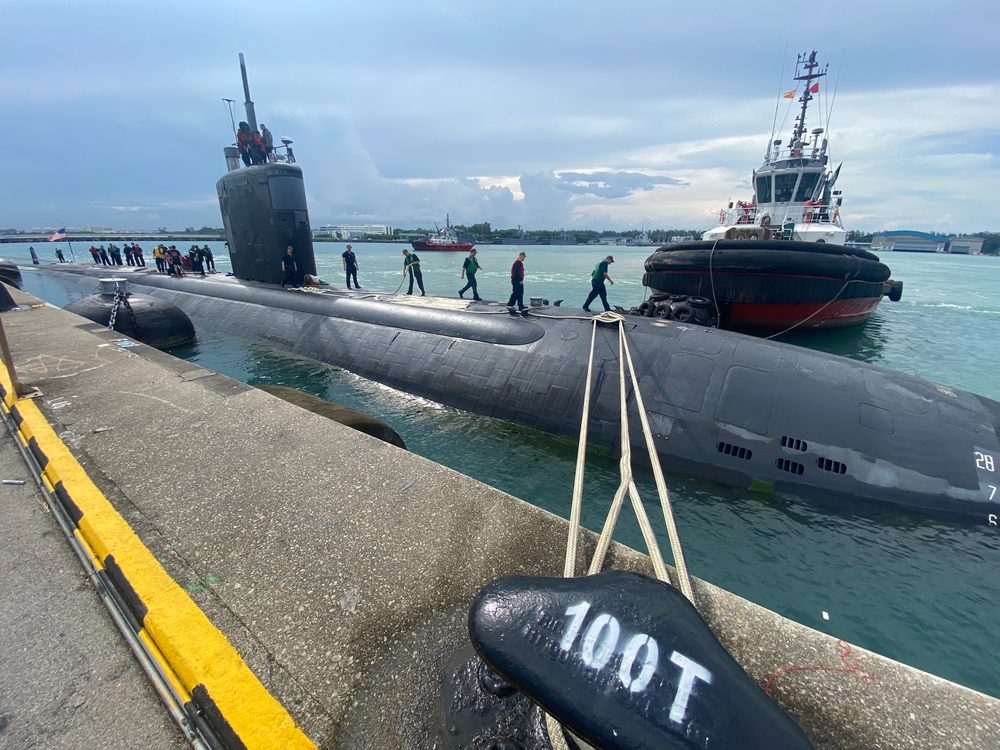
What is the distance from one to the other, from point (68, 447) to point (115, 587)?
2.10 metres

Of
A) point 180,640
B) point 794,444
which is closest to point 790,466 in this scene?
point 794,444

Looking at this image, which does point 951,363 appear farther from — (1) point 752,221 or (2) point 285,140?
(2) point 285,140

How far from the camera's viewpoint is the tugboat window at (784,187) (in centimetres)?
2230

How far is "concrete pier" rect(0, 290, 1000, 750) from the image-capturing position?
66.4 inches

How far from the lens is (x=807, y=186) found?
22.2 metres

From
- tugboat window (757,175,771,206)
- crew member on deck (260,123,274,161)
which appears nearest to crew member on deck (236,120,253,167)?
crew member on deck (260,123,274,161)

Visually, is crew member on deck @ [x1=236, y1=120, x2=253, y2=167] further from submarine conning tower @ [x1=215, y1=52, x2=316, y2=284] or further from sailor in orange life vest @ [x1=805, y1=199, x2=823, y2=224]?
sailor in orange life vest @ [x1=805, y1=199, x2=823, y2=224]

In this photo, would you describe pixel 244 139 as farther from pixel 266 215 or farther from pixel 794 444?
pixel 794 444

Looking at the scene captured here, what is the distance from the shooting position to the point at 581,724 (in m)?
1.18

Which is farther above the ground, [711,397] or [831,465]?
[711,397]

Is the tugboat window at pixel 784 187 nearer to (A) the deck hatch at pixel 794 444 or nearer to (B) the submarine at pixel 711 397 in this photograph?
(B) the submarine at pixel 711 397

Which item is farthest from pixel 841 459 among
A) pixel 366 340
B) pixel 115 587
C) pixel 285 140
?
pixel 285 140

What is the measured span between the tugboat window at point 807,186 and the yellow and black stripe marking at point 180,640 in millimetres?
27449

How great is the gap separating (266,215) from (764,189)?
75.2 ft
